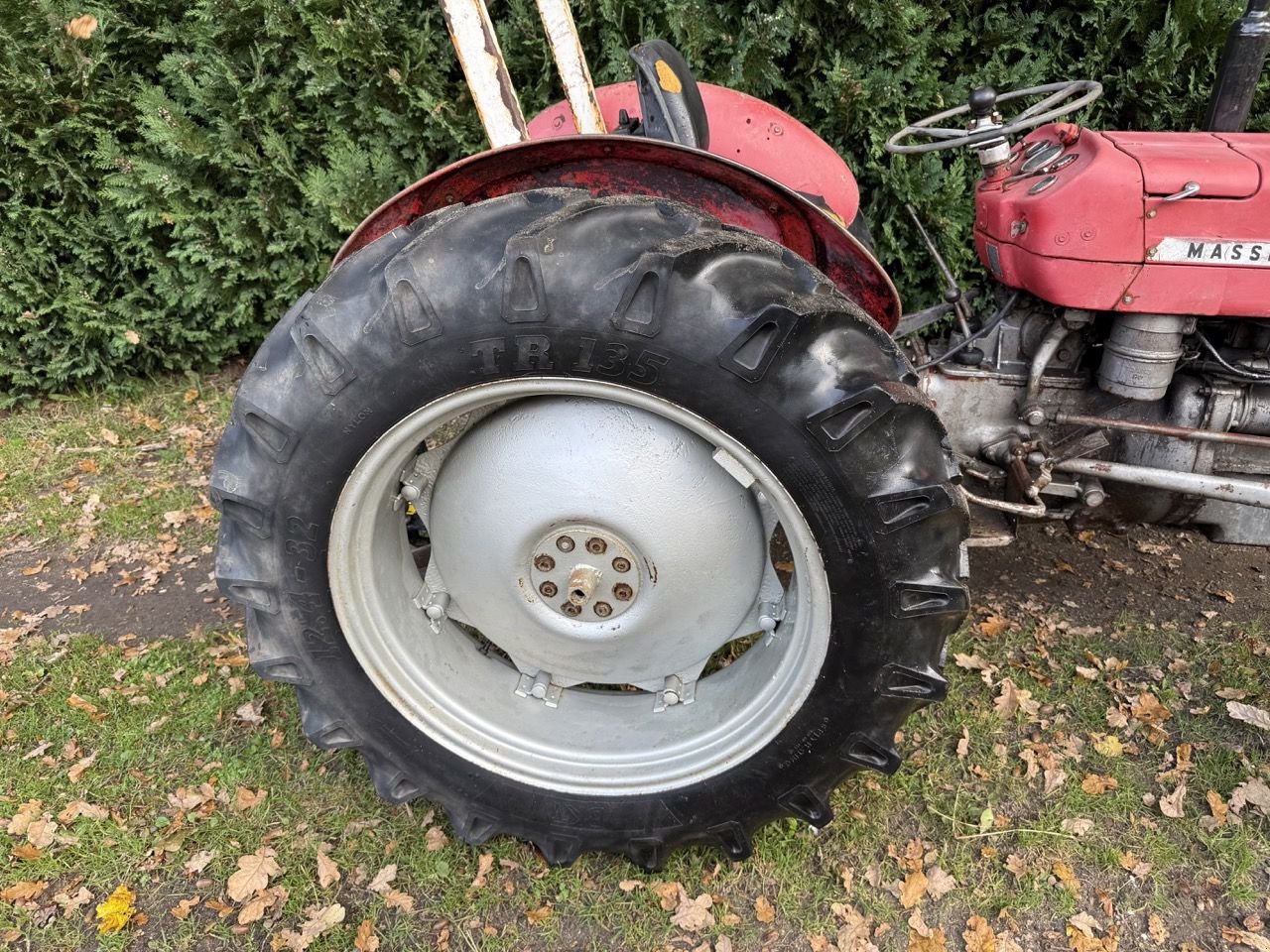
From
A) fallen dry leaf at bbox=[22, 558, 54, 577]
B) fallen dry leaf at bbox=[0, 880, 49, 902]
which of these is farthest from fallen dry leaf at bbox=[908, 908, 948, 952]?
fallen dry leaf at bbox=[22, 558, 54, 577]

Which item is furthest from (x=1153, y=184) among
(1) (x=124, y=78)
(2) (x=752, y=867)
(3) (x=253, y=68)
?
(1) (x=124, y=78)

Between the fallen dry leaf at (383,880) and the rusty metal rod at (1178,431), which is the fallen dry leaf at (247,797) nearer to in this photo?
the fallen dry leaf at (383,880)

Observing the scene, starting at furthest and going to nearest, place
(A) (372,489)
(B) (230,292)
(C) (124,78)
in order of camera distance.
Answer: (B) (230,292) < (C) (124,78) < (A) (372,489)

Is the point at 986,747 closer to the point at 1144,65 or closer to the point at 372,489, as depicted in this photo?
the point at 372,489

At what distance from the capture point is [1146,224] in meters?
1.91

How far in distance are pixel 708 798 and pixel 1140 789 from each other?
4.04ft

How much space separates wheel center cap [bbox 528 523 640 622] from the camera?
6.01 ft

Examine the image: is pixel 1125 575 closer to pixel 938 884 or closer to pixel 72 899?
pixel 938 884

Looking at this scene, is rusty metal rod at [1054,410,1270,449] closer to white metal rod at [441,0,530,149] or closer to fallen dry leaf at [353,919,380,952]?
white metal rod at [441,0,530,149]

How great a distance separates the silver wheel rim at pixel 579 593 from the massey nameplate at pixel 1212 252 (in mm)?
1054

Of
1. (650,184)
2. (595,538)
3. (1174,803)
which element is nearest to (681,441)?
(595,538)

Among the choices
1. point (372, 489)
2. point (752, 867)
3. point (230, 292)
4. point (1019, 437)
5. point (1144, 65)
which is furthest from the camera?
point (230, 292)

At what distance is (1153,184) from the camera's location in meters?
1.90

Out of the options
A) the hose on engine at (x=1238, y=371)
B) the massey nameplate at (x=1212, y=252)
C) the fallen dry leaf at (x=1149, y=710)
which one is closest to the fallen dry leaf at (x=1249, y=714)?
the fallen dry leaf at (x=1149, y=710)
